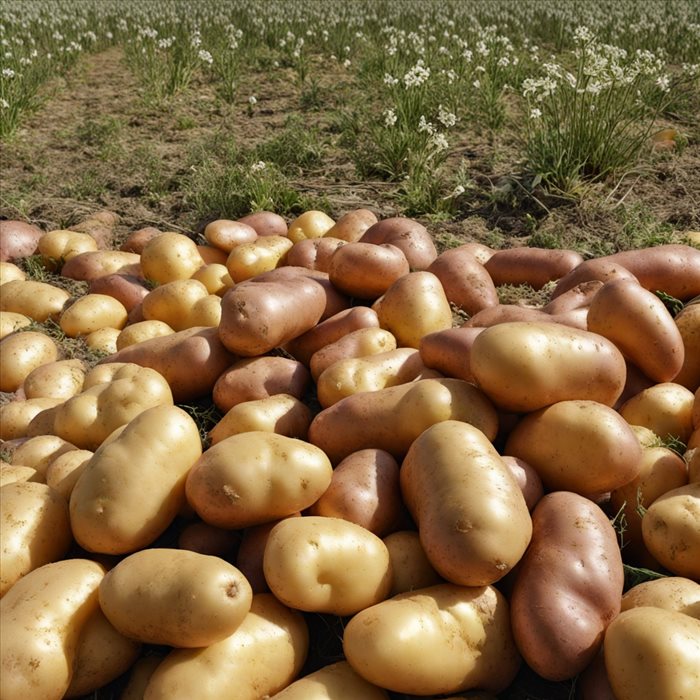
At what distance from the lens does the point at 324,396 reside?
2584mm

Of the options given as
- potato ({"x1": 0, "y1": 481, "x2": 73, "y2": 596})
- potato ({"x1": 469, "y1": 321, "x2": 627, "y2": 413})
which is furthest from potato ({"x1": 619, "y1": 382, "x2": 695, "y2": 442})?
potato ({"x1": 0, "y1": 481, "x2": 73, "y2": 596})

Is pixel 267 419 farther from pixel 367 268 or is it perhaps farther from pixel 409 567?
pixel 367 268

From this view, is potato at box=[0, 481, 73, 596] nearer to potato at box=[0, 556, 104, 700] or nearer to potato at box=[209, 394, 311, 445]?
potato at box=[0, 556, 104, 700]

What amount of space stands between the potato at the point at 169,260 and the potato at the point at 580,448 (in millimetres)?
2144

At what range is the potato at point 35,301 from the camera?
374 centimetres

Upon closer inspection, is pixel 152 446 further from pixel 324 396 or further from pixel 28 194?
pixel 28 194

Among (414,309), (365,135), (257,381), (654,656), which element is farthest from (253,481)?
(365,135)

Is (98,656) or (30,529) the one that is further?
(30,529)

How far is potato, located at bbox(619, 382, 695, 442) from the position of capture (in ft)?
8.09

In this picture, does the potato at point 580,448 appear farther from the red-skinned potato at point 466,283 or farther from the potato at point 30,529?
the potato at point 30,529

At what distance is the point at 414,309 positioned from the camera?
9.34 ft

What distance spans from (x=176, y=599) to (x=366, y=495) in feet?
2.01

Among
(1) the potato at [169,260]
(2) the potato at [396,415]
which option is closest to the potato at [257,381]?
(2) the potato at [396,415]

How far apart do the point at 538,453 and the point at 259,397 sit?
979mm
